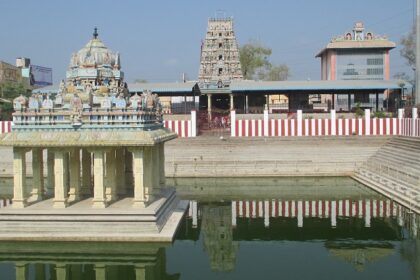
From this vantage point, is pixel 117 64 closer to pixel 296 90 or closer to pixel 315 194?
pixel 315 194

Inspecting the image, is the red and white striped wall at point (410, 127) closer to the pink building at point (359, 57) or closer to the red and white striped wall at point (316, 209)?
the red and white striped wall at point (316, 209)

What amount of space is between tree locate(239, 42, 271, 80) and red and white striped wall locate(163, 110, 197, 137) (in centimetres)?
3031

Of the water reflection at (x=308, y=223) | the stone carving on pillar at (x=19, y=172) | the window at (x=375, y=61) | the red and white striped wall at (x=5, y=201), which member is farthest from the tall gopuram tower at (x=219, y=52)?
the stone carving on pillar at (x=19, y=172)

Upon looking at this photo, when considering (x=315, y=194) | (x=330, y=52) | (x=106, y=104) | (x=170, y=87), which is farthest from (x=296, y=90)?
(x=330, y=52)

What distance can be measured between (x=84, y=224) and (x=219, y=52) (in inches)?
1582

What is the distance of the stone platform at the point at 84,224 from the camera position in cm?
1195

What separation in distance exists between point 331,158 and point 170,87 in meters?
12.2

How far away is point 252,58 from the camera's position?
56.9 m

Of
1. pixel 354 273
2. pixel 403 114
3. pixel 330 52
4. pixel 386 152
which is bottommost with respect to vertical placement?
pixel 354 273

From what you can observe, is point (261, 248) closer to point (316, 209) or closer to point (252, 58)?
point (316, 209)

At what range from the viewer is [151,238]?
11898 millimetres

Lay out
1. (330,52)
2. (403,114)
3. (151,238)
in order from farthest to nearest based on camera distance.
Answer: (330,52) < (403,114) < (151,238)

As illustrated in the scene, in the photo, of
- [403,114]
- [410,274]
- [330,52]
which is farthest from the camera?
[330,52]

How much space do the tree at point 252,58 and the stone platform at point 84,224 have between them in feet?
150
